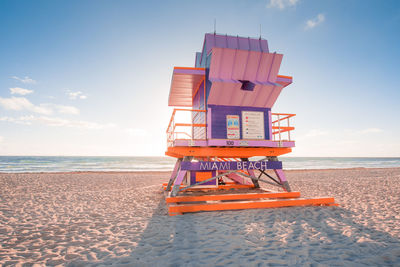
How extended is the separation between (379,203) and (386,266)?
6223mm

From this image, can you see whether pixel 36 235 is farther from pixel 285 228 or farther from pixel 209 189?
pixel 209 189

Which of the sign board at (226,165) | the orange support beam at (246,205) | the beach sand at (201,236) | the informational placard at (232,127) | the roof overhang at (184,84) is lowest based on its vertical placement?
the beach sand at (201,236)

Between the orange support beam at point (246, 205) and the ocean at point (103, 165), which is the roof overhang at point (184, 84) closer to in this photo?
the orange support beam at point (246, 205)

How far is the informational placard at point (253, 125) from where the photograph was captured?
27.9ft

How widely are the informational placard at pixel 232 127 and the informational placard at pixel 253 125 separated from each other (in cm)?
28

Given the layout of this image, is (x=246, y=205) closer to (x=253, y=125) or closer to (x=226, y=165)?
(x=226, y=165)

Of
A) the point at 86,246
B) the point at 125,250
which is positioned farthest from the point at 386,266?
the point at 86,246

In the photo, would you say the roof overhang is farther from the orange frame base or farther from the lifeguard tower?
the orange frame base

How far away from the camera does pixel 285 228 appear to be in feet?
17.7

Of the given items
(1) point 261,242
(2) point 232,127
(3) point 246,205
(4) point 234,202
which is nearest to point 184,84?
(2) point 232,127

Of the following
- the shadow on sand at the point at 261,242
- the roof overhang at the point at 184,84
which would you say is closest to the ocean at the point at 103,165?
the roof overhang at the point at 184,84

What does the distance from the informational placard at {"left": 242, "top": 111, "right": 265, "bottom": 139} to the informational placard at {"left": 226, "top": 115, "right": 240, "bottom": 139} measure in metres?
0.28

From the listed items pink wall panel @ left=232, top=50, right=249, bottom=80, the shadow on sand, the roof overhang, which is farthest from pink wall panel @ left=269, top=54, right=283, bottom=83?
the shadow on sand

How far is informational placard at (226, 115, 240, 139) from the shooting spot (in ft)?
27.2
